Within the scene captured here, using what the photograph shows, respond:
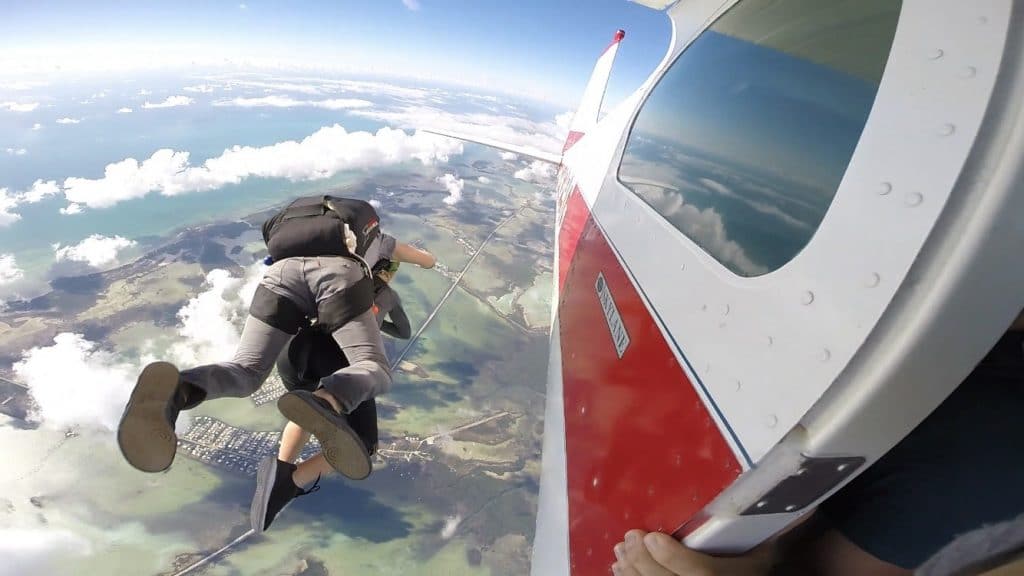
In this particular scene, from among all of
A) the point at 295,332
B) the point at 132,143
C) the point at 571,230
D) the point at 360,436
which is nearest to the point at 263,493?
the point at 360,436

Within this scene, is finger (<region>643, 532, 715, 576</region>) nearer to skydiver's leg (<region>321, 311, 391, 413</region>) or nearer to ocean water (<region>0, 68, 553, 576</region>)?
skydiver's leg (<region>321, 311, 391, 413</region>)

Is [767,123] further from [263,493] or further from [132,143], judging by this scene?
[132,143]

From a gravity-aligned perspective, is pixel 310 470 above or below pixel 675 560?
below

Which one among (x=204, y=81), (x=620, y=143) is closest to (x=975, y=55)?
(x=620, y=143)

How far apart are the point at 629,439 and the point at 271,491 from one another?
6.60ft

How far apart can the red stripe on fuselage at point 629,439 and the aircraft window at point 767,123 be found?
0.33 metres

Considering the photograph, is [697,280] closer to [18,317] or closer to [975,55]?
[975,55]

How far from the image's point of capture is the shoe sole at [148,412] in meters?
1.67

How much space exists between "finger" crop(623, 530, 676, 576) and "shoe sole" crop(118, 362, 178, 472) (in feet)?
5.72

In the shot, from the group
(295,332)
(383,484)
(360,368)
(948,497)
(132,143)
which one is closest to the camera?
(948,497)

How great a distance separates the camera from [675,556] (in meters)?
0.90

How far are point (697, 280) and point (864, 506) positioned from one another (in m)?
0.55

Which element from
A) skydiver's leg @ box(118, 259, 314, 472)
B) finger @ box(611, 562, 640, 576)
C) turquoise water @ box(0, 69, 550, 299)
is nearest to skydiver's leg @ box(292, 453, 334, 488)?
skydiver's leg @ box(118, 259, 314, 472)

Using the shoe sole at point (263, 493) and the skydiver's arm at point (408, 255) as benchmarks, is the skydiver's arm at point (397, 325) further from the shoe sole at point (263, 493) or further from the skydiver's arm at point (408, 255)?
the shoe sole at point (263, 493)
